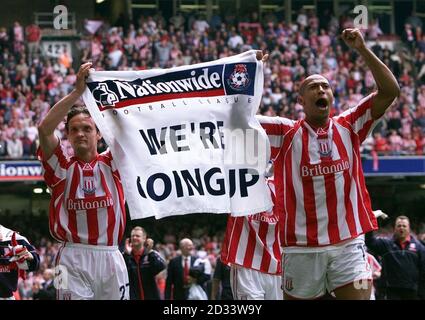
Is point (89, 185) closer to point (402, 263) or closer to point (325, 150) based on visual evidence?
point (325, 150)

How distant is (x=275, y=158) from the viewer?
27.3 ft

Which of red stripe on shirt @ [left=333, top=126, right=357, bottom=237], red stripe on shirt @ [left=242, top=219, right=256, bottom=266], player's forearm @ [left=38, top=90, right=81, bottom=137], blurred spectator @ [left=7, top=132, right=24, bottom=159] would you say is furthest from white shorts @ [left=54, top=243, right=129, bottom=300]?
blurred spectator @ [left=7, top=132, right=24, bottom=159]

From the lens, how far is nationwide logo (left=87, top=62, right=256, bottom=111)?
28.4ft

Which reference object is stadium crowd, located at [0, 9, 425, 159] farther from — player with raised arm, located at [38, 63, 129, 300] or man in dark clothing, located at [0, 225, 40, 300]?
player with raised arm, located at [38, 63, 129, 300]

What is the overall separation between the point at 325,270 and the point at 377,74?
135 cm

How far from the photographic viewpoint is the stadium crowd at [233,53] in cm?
2486

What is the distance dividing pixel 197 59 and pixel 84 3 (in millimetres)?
3720

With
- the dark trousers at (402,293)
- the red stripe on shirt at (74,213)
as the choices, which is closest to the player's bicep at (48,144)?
the red stripe on shirt at (74,213)

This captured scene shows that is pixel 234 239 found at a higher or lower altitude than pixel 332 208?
lower

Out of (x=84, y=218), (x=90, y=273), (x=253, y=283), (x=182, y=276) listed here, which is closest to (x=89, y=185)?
(x=84, y=218)

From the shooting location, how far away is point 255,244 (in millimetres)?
10883

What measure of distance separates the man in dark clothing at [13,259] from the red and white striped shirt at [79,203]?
1.73 feet

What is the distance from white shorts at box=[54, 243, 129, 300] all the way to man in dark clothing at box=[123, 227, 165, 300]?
3.36 metres

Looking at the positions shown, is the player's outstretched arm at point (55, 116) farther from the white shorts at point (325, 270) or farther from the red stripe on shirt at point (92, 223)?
the white shorts at point (325, 270)
